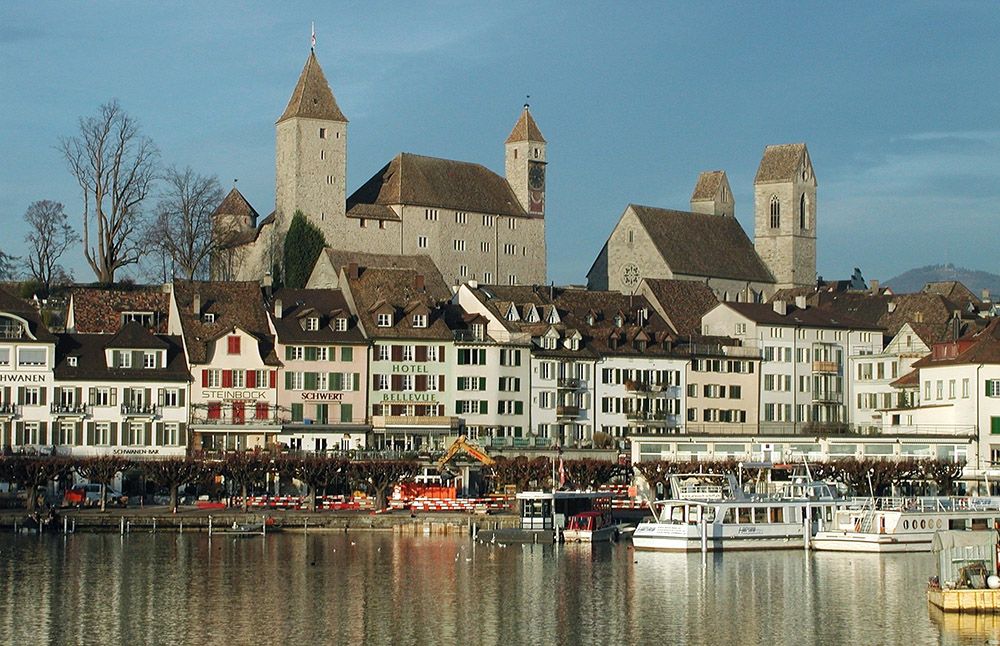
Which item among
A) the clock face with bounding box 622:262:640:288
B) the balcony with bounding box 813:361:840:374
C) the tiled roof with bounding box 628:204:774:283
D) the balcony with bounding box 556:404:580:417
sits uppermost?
the tiled roof with bounding box 628:204:774:283

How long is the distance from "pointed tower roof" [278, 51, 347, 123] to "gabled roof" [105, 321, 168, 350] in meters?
49.3

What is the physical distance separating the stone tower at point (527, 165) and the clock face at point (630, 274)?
10.2 metres

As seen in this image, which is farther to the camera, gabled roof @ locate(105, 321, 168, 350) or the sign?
the sign

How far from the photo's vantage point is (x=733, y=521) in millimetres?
89312

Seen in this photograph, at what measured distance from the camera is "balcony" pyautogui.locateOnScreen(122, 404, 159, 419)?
4405 inches

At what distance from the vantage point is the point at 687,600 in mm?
72500

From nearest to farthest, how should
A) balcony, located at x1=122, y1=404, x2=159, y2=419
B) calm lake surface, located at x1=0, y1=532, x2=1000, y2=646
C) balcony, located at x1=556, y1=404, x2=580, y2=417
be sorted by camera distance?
calm lake surface, located at x1=0, y1=532, x2=1000, y2=646
balcony, located at x1=122, y1=404, x2=159, y2=419
balcony, located at x1=556, y1=404, x2=580, y2=417

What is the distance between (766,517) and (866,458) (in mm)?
22159

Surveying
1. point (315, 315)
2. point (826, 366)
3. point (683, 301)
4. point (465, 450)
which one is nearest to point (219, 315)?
point (315, 315)

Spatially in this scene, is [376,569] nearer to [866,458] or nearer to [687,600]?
[687,600]

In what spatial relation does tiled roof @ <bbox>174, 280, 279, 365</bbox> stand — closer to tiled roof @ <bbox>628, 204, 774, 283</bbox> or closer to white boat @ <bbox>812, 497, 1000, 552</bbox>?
white boat @ <bbox>812, 497, 1000, 552</bbox>

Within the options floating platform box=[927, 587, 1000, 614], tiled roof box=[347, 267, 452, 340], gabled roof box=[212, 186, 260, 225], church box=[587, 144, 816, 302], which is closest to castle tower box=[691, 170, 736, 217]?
church box=[587, 144, 816, 302]

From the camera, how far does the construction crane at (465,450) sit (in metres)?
108

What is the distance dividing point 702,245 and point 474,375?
201ft
